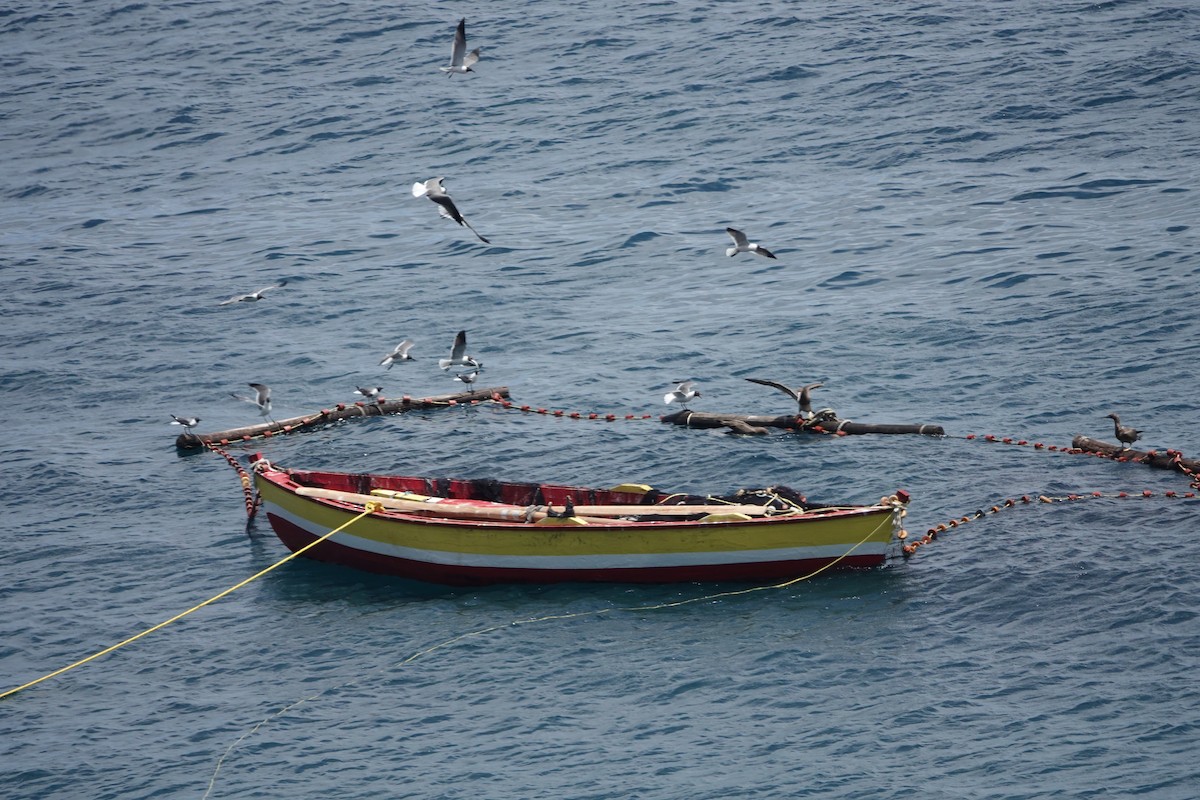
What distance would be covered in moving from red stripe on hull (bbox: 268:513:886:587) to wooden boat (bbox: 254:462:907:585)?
28 mm

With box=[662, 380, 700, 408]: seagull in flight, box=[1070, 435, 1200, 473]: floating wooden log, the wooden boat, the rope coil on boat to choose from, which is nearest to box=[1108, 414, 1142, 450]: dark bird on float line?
box=[1070, 435, 1200, 473]: floating wooden log

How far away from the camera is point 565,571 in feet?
98.3

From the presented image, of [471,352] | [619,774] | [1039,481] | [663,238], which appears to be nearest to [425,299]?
[471,352]

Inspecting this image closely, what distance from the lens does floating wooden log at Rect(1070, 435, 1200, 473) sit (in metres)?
32.3

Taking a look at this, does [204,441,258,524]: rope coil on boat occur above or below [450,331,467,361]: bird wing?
below

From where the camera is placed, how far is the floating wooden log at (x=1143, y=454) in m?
32.3

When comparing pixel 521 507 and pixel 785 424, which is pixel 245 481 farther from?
pixel 785 424

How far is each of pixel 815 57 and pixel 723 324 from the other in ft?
83.8

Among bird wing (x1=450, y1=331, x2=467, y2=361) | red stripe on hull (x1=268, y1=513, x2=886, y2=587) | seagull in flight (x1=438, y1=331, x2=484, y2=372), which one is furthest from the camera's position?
seagull in flight (x1=438, y1=331, x2=484, y2=372)

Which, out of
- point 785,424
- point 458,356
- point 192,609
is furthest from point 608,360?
point 192,609

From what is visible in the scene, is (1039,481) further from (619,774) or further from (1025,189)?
(1025,189)

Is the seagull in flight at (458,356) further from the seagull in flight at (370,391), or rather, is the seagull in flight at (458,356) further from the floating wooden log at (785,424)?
the floating wooden log at (785,424)

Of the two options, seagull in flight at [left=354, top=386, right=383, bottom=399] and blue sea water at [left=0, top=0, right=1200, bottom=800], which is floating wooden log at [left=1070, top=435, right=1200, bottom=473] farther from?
seagull in flight at [left=354, top=386, right=383, bottom=399]

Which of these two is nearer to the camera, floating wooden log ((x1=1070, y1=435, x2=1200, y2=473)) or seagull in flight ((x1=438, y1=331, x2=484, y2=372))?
floating wooden log ((x1=1070, y1=435, x2=1200, y2=473))
